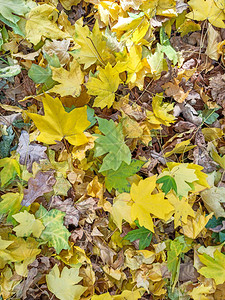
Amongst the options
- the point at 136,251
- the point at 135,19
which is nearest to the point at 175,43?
the point at 135,19

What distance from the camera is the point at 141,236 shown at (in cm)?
95

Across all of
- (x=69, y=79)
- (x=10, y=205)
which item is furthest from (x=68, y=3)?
(x=10, y=205)

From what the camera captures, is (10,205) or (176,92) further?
(176,92)

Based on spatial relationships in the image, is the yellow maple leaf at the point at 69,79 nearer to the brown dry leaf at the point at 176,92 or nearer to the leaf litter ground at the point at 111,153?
the leaf litter ground at the point at 111,153

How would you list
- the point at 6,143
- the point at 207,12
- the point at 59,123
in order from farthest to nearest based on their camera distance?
the point at 207,12
the point at 6,143
the point at 59,123

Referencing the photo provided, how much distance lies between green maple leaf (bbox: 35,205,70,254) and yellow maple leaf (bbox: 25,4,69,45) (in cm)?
55

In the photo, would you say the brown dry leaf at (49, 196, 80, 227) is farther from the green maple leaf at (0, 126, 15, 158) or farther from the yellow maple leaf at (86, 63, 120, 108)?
the yellow maple leaf at (86, 63, 120, 108)

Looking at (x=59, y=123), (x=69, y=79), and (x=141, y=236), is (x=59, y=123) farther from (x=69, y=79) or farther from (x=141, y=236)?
(x=141, y=236)

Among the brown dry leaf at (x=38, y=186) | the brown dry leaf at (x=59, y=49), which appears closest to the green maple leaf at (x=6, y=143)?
the brown dry leaf at (x=38, y=186)

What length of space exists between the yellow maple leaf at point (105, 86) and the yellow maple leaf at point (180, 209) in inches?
14.8

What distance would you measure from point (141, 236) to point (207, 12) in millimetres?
833

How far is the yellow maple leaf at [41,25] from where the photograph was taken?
3.05ft

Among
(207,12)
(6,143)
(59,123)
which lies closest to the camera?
(59,123)

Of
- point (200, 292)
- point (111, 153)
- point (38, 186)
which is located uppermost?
point (111, 153)
